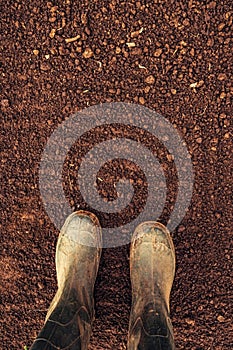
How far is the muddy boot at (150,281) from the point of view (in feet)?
5.33

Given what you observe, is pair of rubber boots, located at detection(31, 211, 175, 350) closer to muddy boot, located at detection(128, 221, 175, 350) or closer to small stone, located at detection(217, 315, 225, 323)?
muddy boot, located at detection(128, 221, 175, 350)

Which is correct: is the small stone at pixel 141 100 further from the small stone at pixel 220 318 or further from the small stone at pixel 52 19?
the small stone at pixel 220 318

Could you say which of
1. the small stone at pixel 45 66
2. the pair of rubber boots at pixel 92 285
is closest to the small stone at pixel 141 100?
the small stone at pixel 45 66

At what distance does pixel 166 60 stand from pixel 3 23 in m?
0.83

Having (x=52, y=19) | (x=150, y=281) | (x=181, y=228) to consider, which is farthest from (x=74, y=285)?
A: (x=52, y=19)

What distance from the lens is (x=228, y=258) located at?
2012 mm

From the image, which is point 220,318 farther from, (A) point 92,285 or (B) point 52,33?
(B) point 52,33

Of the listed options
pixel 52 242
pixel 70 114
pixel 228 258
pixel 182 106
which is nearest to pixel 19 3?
pixel 70 114

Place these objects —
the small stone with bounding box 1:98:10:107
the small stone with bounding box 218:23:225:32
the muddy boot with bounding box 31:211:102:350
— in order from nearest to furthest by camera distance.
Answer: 1. the muddy boot with bounding box 31:211:102:350
2. the small stone with bounding box 218:23:225:32
3. the small stone with bounding box 1:98:10:107

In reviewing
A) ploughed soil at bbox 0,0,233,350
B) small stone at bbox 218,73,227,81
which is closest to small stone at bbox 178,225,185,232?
ploughed soil at bbox 0,0,233,350

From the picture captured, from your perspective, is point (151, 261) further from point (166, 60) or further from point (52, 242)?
point (166, 60)

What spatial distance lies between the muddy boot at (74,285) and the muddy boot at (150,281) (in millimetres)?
199

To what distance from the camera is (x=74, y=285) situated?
1862 mm

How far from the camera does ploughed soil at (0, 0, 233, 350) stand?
193cm
